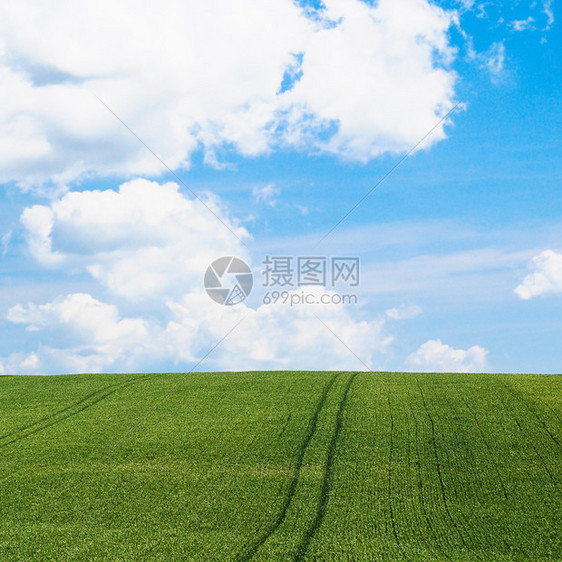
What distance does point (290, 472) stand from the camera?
17.0 metres

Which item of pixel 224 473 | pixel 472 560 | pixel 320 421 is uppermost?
pixel 320 421

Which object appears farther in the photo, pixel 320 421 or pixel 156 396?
pixel 156 396

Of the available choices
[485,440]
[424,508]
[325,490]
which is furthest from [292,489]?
[485,440]

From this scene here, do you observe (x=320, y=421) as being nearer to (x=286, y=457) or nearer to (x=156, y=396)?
(x=286, y=457)

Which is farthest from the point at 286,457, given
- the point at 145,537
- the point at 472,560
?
the point at 472,560

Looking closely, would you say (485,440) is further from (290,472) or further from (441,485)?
(290,472)

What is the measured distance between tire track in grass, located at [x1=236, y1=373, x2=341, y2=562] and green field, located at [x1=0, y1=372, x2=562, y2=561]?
0.17 feet

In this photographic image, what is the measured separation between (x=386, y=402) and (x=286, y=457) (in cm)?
639

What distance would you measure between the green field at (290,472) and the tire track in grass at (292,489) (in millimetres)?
51

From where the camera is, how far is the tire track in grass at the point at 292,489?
12734 millimetres

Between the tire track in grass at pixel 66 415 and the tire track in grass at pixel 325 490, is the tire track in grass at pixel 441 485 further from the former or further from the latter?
the tire track in grass at pixel 66 415

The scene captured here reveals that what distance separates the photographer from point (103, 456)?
62.4 feet

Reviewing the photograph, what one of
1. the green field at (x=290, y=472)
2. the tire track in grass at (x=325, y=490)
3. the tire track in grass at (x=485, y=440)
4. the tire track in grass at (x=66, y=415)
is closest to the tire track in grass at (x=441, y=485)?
the green field at (x=290, y=472)

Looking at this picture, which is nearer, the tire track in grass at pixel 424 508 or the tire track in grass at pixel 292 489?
the tire track in grass at pixel 292 489
